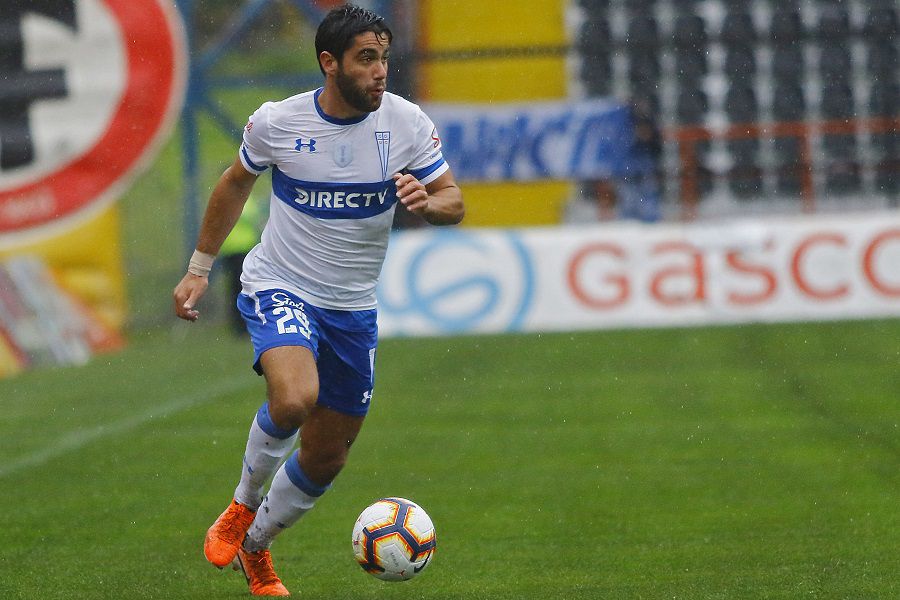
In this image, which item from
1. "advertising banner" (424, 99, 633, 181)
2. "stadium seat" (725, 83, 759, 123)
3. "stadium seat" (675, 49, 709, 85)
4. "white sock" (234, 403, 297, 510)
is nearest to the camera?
"white sock" (234, 403, 297, 510)

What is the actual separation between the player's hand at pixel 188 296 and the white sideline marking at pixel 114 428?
330 centimetres

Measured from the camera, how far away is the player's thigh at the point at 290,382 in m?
5.43

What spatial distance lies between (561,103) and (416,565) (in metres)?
15.2

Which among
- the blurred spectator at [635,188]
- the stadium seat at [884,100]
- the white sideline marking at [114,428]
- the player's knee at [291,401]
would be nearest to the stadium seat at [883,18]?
the stadium seat at [884,100]

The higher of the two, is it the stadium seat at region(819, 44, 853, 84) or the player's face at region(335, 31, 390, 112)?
the player's face at region(335, 31, 390, 112)

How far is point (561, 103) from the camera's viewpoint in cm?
2033

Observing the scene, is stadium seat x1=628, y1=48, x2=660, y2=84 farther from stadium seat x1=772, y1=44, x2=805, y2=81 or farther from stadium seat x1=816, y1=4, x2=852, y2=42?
stadium seat x1=816, y1=4, x2=852, y2=42

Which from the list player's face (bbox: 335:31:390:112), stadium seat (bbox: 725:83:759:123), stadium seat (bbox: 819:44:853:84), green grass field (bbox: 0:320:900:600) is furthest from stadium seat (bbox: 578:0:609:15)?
player's face (bbox: 335:31:390:112)

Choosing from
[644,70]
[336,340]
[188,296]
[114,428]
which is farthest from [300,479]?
[644,70]

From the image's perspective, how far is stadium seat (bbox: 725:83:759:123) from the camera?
21.2 meters

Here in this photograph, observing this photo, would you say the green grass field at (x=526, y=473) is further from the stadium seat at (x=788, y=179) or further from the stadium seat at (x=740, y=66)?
the stadium seat at (x=740, y=66)

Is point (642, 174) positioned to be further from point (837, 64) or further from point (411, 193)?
point (411, 193)

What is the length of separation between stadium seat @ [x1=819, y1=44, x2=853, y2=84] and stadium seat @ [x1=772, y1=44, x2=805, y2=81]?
1.11 ft

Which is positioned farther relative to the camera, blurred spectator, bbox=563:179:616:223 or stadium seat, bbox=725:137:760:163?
stadium seat, bbox=725:137:760:163
